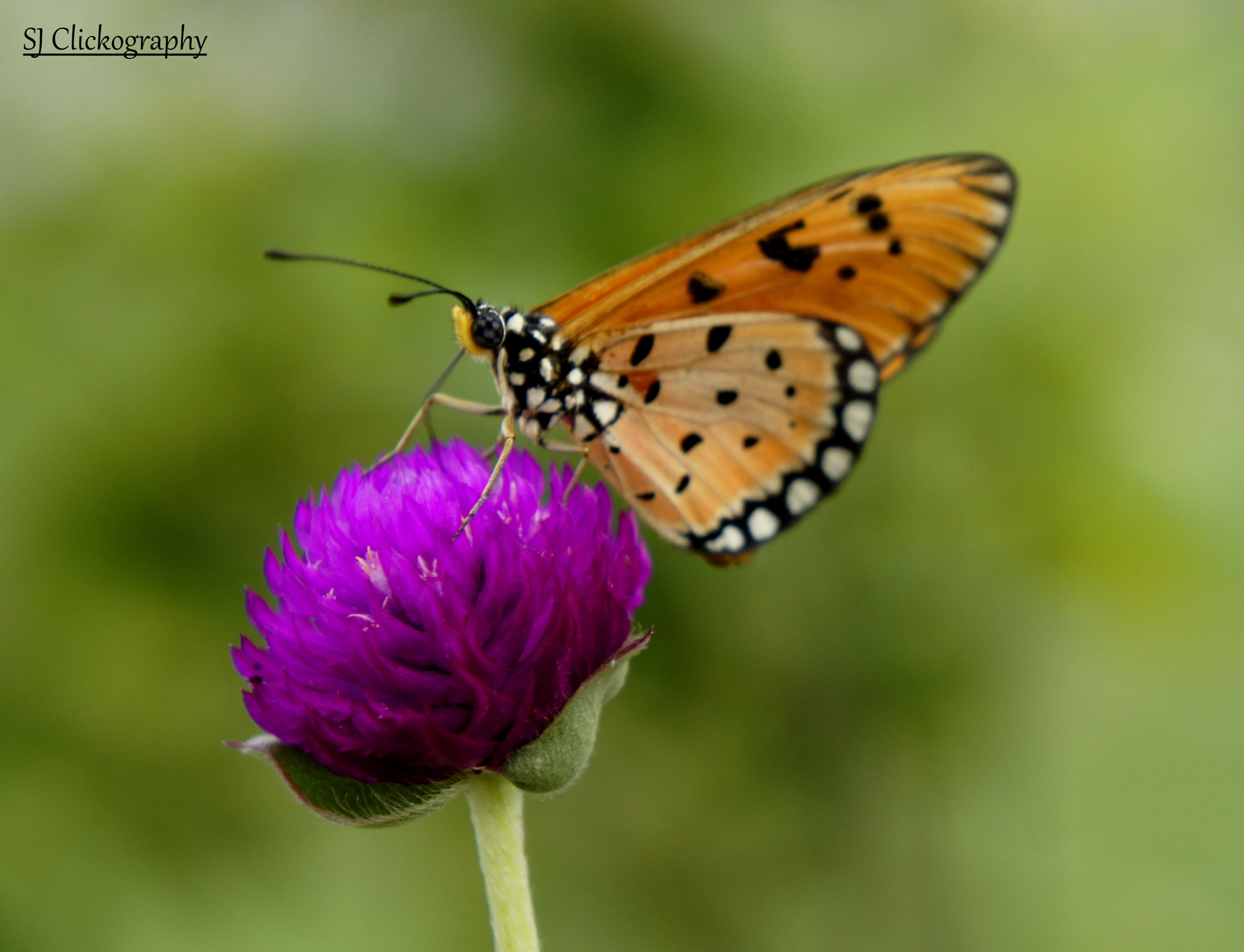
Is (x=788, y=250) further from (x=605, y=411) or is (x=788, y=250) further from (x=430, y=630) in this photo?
(x=430, y=630)

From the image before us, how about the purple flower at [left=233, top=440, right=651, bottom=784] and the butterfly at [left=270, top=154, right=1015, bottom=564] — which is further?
the butterfly at [left=270, top=154, right=1015, bottom=564]

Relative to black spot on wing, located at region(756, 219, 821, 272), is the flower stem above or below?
below

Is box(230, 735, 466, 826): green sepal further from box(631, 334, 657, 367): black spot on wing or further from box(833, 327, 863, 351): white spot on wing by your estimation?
box(833, 327, 863, 351): white spot on wing

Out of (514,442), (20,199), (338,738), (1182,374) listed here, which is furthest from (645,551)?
(1182,374)

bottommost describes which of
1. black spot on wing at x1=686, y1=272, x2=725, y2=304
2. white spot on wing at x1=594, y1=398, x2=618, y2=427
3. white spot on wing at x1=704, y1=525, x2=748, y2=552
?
white spot on wing at x1=704, y1=525, x2=748, y2=552

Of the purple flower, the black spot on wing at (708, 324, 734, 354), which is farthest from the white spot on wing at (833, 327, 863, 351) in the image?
the purple flower

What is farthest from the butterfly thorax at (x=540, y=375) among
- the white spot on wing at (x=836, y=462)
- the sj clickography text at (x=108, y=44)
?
the sj clickography text at (x=108, y=44)

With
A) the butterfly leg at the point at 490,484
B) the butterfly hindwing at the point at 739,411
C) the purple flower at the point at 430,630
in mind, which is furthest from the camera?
the butterfly hindwing at the point at 739,411

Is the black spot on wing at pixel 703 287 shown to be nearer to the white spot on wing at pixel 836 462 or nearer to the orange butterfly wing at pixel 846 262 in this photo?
the orange butterfly wing at pixel 846 262
